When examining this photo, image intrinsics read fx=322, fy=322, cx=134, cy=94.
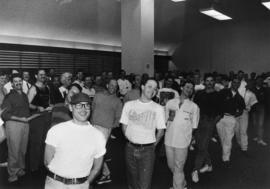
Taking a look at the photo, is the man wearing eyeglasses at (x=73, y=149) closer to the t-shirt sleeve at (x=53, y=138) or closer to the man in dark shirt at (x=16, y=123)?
the t-shirt sleeve at (x=53, y=138)

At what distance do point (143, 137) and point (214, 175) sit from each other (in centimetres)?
218

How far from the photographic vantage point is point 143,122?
12.1 ft

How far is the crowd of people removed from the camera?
2.54 m

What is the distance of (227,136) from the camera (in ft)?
18.7

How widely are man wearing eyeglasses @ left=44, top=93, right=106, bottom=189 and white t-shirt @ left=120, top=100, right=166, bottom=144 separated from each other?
1122 mm

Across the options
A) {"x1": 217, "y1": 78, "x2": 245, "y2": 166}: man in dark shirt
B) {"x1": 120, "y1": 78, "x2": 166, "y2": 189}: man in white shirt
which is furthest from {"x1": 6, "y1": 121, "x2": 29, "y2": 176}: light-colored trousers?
{"x1": 217, "y1": 78, "x2": 245, "y2": 166}: man in dark shirt

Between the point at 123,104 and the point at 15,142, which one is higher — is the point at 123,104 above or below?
above

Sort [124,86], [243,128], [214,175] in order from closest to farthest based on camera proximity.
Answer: [214,175]
[243,128]
[124,86]

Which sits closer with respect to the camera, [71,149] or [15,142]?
[71,149]

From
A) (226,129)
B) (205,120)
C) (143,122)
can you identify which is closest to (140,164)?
(143,122)

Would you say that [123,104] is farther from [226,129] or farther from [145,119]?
[145,119]

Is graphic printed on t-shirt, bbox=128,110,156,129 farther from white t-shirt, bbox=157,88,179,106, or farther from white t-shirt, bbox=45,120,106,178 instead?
white t-shirt, bbox=157,88,179,106

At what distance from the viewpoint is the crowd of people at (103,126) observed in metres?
2.54

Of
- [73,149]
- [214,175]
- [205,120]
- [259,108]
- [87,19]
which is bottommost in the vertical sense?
[214,175]
